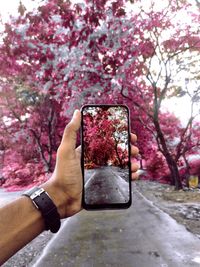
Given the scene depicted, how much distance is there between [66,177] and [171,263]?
7.02 ft

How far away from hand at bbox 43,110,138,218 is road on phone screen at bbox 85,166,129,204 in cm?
8

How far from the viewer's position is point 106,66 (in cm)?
891

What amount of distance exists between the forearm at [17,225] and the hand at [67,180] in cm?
23

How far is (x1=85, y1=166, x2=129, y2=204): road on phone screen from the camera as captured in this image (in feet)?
6.75

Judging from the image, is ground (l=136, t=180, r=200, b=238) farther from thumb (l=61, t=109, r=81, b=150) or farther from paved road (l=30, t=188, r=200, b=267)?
thumb (l=61, t=109, r=81, b=150)

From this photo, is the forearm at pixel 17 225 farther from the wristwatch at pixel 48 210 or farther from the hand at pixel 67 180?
the hand at pixel 67 180

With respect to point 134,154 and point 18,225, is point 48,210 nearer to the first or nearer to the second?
point 18,225

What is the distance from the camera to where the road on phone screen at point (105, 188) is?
206 cm

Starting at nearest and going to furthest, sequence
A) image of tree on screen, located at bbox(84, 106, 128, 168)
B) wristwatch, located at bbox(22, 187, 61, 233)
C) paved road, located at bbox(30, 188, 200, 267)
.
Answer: wristwatch, located at bbox(22, 187, 61, 233), image of tree on screen, located at bbox(84, 106, 128, 168), paved road, located at bbox(30, 188, 200, 267)

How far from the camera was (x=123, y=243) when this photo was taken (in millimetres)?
4488

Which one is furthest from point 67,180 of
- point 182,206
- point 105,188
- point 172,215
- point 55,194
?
point 182,206

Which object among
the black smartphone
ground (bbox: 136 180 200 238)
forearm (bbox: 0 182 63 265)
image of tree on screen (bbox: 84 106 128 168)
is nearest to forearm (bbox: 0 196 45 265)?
forearm (bbox: 0 182 63 265)

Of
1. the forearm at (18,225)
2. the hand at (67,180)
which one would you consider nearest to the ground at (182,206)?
the hand at (67,180)

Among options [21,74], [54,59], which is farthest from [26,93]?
[54,59]
